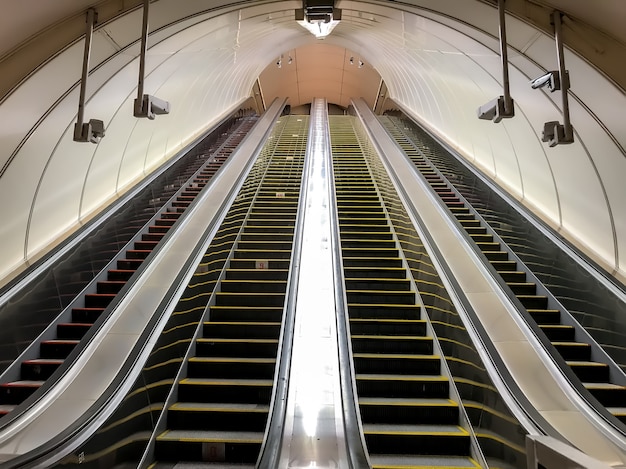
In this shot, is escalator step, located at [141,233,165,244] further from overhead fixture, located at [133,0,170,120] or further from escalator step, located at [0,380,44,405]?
escalator step, located at [0,380,44,405]

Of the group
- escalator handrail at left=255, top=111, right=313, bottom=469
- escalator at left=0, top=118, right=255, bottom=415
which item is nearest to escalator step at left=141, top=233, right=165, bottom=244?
escalator at left=0, top=118, right=255, bottom=415

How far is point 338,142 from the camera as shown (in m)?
16.8

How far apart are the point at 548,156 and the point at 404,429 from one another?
504 cm

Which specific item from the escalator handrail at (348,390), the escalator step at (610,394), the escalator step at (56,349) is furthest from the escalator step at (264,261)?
the escalator step at (610,394)

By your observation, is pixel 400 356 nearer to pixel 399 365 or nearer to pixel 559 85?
pixel 399 365

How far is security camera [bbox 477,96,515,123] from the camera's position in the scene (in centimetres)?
499

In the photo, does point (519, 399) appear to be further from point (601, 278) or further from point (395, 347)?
point (601, 278)

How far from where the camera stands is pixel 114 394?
3553 millimetres

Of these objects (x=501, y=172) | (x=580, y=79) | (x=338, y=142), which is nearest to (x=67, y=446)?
(x=580, y=79)

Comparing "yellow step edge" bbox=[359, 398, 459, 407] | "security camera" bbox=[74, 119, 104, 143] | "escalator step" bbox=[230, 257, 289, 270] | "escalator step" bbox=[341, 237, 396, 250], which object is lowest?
"yellow step edge" bbox=[359, 398, 459, 407]

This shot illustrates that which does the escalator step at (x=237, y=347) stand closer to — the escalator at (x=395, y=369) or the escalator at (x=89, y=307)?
the escalator at (x=395, y=369)

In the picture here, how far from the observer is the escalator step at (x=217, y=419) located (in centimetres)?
416

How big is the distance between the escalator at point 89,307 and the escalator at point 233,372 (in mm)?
1031

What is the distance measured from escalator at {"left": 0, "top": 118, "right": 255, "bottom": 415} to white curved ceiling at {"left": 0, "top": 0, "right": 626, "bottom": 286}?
2.56 feet
